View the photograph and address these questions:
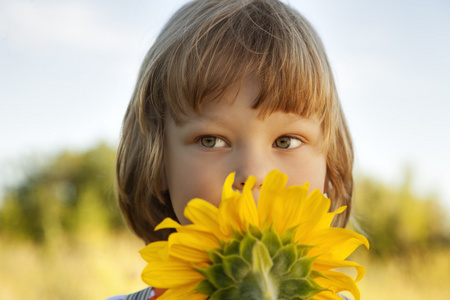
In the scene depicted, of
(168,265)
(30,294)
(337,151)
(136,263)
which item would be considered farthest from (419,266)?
(168,265)

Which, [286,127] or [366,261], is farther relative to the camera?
[366,261]

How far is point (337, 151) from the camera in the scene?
67.7 inches

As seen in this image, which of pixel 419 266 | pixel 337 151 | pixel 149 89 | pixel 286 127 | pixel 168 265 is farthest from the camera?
pixel 419 266

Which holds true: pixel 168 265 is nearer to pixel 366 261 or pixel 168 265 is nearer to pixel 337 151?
pixel 337 151

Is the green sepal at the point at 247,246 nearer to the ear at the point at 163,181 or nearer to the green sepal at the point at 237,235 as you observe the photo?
the green sepal at the point at 237,235

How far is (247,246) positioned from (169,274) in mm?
183

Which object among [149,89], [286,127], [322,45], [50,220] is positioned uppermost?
[50,220]

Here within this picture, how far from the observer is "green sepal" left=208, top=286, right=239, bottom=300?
830mm

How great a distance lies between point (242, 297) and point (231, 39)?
799 millimetres

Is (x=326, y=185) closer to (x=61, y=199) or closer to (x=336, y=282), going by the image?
(x=336, y=282)

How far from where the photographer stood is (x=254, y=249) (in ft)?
2.72

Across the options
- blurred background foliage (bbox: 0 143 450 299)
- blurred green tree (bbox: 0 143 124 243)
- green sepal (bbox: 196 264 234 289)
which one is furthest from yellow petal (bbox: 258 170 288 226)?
blurred green tree (bbox: 0 143 124 243)

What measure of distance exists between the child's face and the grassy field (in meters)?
4.40

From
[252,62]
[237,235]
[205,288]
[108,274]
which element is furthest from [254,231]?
[108,274]
